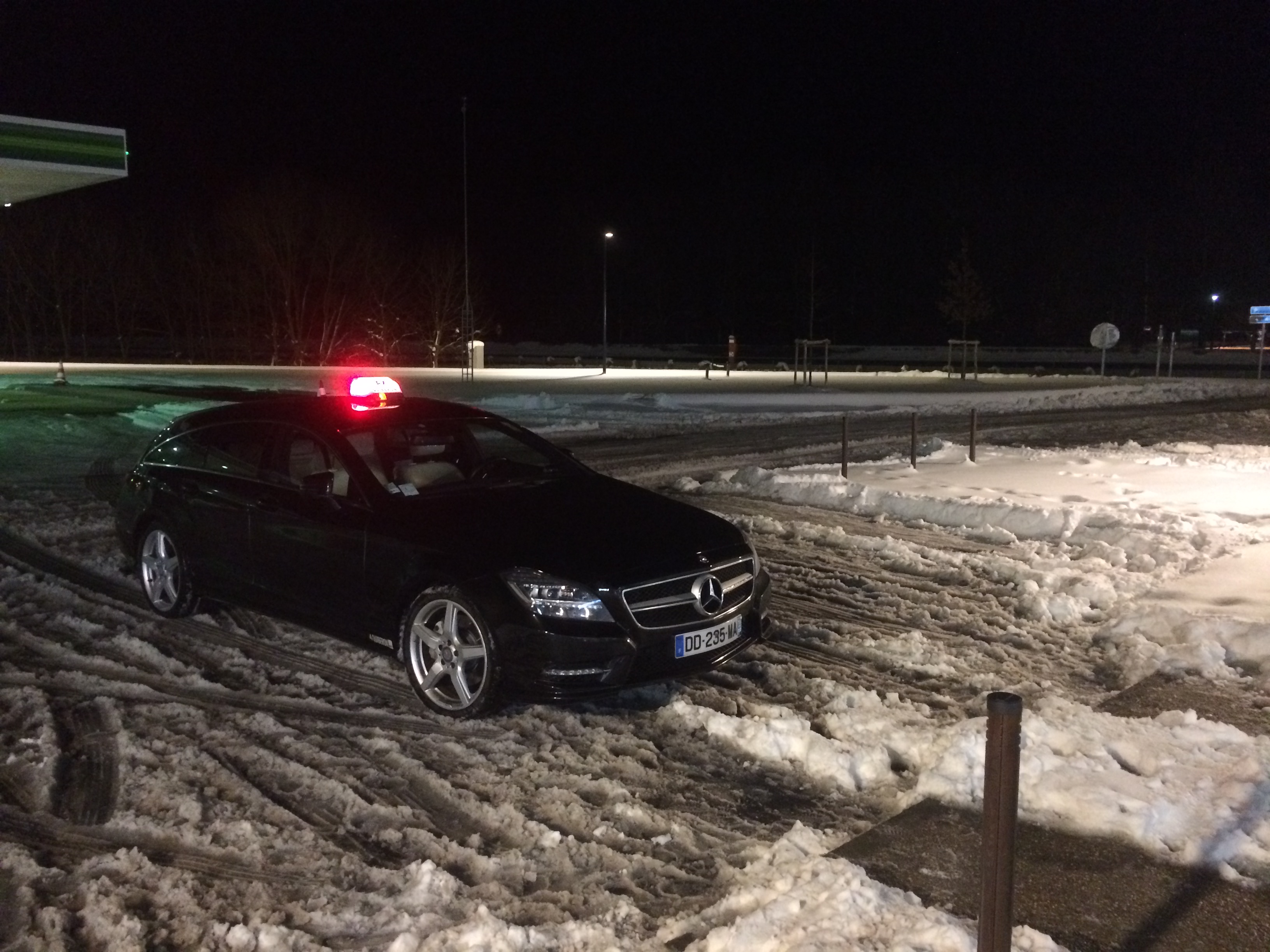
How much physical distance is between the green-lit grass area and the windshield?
17944mm

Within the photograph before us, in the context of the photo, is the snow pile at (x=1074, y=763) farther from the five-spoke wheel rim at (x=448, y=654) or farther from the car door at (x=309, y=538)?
the car door at (x=309, y=538)

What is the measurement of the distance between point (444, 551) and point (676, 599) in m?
1.22

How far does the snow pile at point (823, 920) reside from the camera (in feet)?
11.1

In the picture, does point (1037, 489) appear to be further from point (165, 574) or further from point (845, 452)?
point (165, 574)

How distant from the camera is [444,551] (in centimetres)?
552

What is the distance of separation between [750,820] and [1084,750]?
5.28ft

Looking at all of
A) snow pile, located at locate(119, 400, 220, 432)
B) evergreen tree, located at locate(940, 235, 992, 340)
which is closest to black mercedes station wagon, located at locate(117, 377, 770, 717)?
snow pile, located at locate(119, 400, 220, 432)

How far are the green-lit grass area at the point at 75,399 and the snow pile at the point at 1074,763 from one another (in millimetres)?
20657

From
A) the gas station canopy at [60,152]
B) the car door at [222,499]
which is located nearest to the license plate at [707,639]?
the car door at [222,499]

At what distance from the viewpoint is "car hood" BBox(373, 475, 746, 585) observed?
5.33m

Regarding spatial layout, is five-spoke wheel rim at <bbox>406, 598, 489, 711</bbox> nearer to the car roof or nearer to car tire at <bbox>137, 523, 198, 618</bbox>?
the car roof

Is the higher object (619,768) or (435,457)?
(435,457)

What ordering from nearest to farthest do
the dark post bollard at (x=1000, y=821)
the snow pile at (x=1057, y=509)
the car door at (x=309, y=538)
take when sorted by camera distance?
the dark post bollard at (x=1000, y=821)
the car door at (x=309, y=538)
the snow pile at (x=1057, y=509)

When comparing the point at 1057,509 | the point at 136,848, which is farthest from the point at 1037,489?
the point at 136,848
